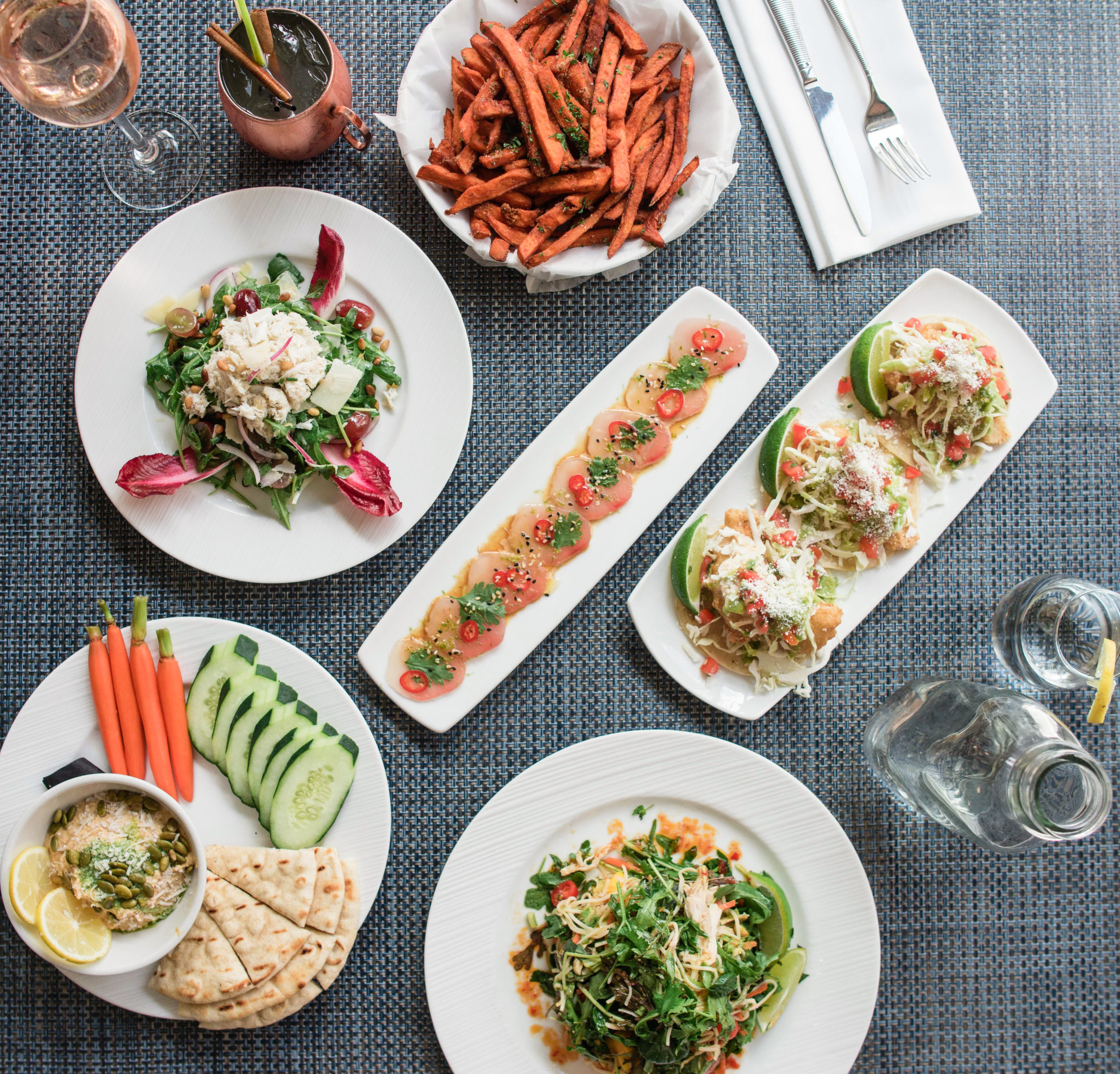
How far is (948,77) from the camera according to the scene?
3221 millimetres

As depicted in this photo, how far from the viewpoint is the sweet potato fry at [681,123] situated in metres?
2.85

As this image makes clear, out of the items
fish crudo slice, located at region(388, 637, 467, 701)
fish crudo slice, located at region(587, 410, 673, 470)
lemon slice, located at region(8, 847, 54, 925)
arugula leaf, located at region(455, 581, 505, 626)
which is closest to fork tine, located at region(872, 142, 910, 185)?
fish crudo slice, located at region(587, 410, 673, 470)

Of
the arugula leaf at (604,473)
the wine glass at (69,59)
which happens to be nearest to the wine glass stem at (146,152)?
the wine glass at (69,59)

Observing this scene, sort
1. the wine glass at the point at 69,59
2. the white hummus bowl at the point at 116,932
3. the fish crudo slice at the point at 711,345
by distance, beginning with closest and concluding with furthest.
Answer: the wine glass at the point at 69,59, the white hummus bowl at the point at 116,932, the fish crudo slice at the point at 711,345

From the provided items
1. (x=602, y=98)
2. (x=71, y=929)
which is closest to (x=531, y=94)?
(x=602, y=98)

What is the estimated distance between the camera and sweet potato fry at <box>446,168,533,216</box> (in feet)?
9.09

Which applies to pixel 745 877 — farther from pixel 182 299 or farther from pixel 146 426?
pixel 182 299

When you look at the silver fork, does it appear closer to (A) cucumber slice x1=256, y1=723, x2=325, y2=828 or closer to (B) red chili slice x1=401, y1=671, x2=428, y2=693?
(B) red chili slice x1=401, y1=671, x2=428, y2=693

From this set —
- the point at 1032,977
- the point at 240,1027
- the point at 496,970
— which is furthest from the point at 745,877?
the point at 240,1027

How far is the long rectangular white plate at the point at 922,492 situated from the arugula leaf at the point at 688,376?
30 centimetres

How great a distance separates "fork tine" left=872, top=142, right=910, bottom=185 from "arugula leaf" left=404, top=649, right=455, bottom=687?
2.41 metres

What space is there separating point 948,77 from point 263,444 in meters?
2.88

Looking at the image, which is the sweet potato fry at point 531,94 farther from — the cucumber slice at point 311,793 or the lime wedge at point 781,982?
the lime wedge at point 781,982

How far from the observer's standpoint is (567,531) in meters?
2.93
